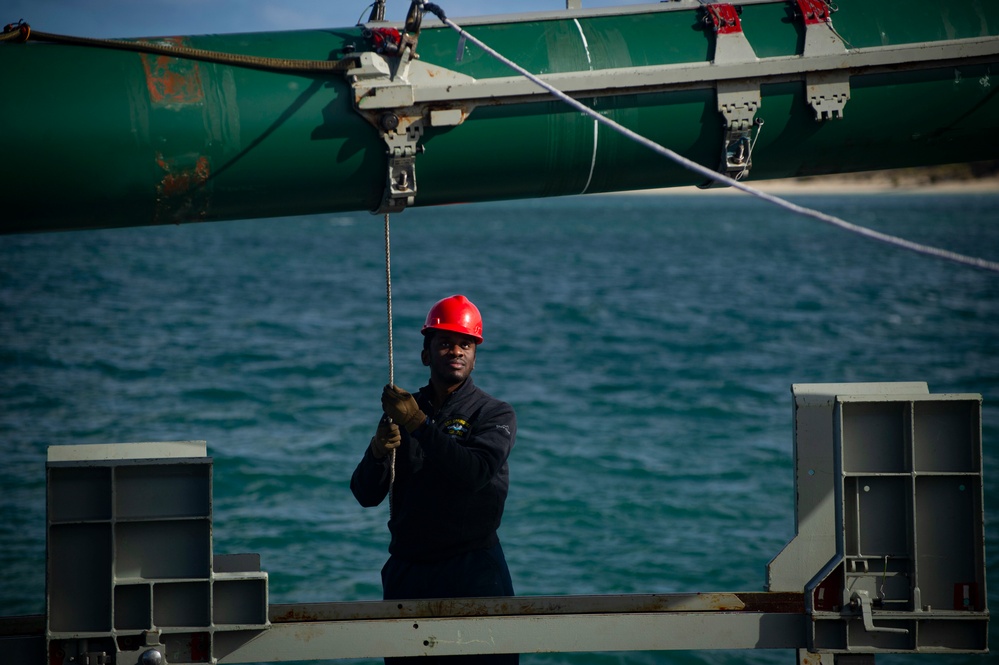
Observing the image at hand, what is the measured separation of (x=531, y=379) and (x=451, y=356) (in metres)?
16.6

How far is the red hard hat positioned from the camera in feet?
15.7

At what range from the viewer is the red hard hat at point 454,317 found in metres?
4.78

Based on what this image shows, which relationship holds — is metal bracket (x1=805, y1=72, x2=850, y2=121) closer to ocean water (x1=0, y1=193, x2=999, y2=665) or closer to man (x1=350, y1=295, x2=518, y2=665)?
man (x1=350, y1=295, x2=518, y2=665)

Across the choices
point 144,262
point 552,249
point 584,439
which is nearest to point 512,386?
point 584,439

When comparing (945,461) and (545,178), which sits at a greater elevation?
Result: (545,178)

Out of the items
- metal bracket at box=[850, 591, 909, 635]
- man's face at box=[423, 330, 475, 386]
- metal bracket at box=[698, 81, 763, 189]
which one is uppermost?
metal bracket at box=[698, 81, 763, 189]

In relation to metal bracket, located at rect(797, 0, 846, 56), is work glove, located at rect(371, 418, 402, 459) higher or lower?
lower

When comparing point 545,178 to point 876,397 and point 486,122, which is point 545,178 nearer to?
point 486,122

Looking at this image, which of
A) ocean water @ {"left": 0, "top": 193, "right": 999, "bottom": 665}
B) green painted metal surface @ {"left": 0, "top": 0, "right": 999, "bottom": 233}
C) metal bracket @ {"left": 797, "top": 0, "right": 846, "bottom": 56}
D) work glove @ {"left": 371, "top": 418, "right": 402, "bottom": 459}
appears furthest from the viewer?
ocean water @ {"left": 0, "top": 193, "right": 999, "bottom": 665}

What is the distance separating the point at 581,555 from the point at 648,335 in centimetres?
1478

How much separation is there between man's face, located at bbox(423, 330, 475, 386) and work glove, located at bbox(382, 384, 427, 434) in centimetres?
43

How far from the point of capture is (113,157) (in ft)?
13.5

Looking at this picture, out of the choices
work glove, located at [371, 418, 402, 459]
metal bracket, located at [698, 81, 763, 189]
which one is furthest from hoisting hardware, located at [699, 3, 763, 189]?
work glove, located at [371, 418, 402, 459]

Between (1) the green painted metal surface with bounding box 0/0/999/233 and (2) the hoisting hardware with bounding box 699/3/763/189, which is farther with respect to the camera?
(2) the hoisting hardware with bounding box 699/3/763/189
